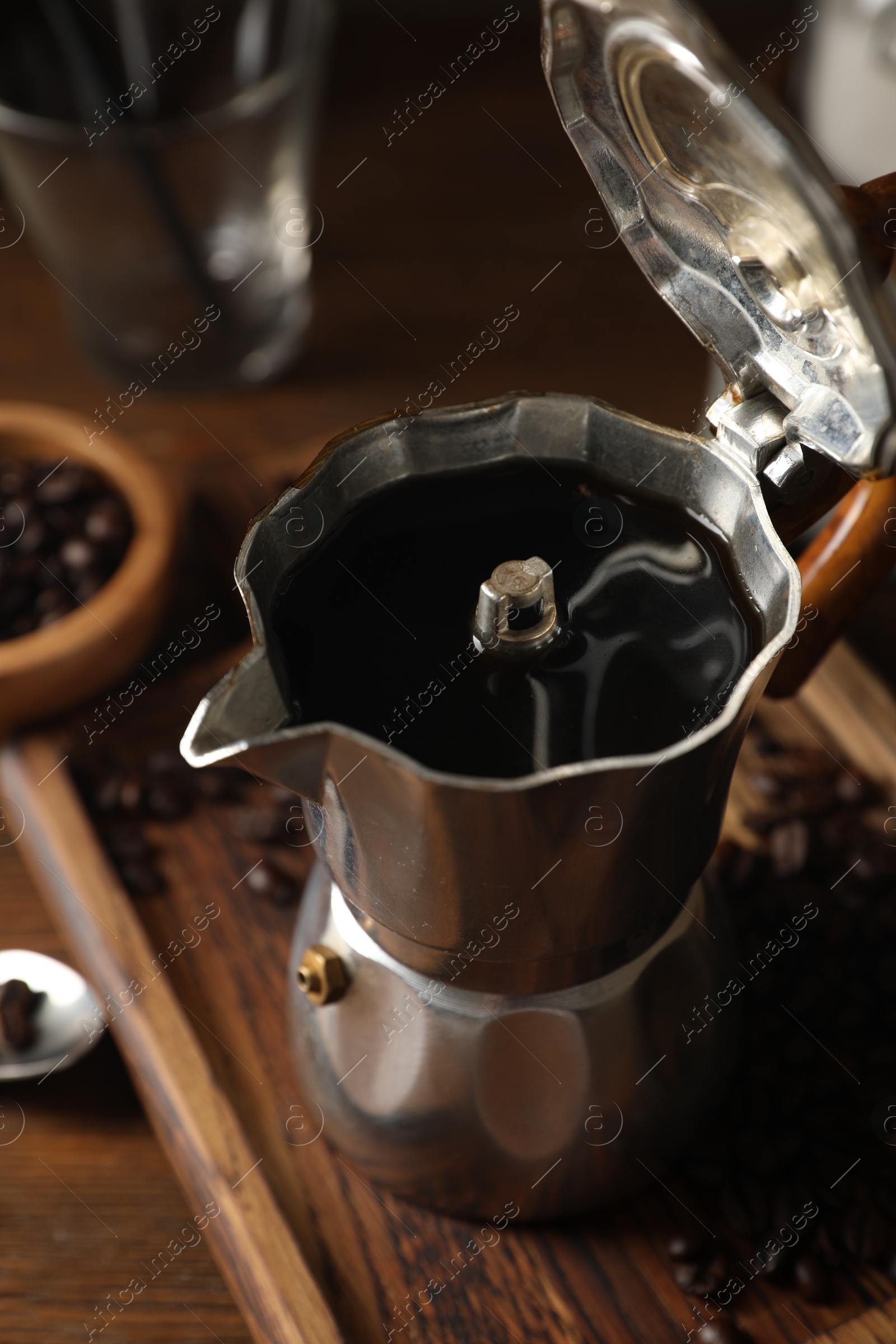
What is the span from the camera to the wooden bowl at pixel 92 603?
1074mm

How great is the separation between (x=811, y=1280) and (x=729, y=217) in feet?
2.07

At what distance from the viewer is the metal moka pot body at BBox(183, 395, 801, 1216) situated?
573 mm

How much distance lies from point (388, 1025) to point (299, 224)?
Result: 40.9 inches

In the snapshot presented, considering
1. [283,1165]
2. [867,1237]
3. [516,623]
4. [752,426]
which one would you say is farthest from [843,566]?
[283,1165]

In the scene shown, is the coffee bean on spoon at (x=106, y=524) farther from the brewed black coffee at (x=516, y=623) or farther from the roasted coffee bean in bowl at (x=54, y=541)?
the brewed black coffee at (x=516, y=623)

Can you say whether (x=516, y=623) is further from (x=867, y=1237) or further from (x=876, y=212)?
(x=867, y=1237)

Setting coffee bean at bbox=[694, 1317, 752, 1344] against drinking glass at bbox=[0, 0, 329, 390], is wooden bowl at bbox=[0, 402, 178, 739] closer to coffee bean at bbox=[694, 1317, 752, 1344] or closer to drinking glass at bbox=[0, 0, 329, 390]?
drinking glass at bbox=[0, 0, 329, 390]

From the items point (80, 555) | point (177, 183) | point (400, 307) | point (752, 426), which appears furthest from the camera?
point (400, 307)

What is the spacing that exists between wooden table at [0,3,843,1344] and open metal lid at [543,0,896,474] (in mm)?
613

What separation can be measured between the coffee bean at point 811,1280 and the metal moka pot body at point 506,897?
0.10 meters

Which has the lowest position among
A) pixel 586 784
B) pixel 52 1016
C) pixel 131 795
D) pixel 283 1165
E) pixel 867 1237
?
pixel 867 1237

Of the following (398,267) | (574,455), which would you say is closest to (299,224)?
(398,267)

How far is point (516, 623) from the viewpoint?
0.64 m

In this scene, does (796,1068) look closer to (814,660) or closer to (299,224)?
(814,660)
